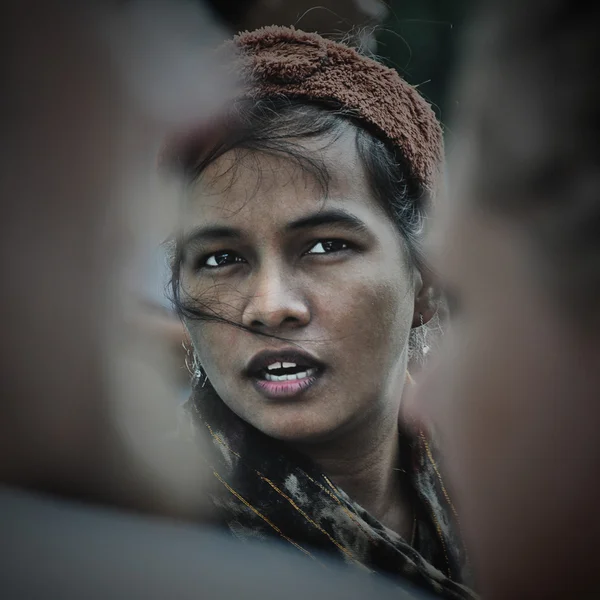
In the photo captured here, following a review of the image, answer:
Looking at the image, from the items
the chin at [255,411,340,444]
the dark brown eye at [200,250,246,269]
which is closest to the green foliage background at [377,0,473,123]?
the dark brown eye at [200,250,246,269]

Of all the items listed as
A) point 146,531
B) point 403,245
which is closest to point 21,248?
point 146,531

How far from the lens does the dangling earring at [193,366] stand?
3.10 ft

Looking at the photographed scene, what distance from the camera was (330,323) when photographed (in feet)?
2.87

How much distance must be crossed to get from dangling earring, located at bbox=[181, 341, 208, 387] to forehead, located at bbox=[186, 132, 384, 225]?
22cm

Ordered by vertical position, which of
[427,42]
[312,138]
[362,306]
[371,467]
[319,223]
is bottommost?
[371,467]

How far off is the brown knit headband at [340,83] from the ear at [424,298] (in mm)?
145

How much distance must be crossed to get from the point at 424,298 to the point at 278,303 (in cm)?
23

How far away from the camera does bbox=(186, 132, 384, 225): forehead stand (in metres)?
0.85

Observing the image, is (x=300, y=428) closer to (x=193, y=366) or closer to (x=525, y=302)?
(x=193, y=366)

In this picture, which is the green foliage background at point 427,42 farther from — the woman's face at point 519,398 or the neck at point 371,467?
the neck at point 371,467

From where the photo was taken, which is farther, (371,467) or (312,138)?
(371,467)

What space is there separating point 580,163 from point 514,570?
2.14 feet

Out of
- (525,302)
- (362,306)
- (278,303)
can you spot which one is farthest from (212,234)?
(525,302)

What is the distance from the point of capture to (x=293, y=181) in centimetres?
85
